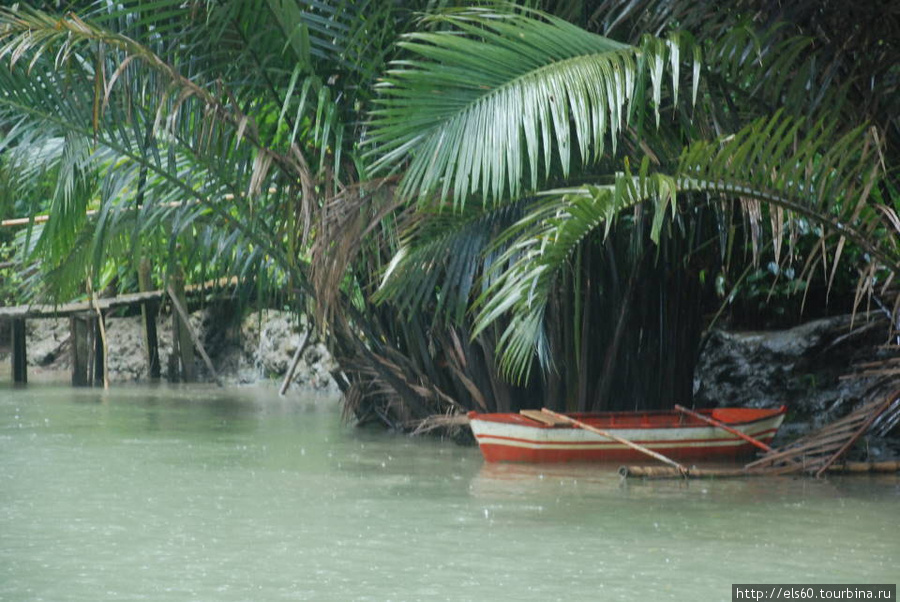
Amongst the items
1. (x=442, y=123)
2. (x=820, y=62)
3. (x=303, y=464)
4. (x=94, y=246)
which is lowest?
(x=303, y=464)

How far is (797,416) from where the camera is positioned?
8.69 m

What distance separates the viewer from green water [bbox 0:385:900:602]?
412 cm

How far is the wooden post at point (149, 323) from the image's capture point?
15.9 meters

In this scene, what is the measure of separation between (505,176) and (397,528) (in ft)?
7.49

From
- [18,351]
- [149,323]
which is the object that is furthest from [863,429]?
[18,351]

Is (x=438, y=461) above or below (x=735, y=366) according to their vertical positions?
below

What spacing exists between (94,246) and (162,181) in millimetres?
590

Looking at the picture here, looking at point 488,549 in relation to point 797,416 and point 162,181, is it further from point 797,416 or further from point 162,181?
point 797,416

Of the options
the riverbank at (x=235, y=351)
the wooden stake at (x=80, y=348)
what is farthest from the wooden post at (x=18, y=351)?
the riverbank at (x=235, y=351)

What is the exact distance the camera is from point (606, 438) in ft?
24.0

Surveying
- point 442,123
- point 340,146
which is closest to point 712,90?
point 442,123

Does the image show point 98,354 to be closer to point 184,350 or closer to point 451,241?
point 184,350

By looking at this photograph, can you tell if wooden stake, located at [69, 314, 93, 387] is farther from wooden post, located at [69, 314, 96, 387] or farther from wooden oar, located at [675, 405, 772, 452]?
wooden oar, located at [675, 405, 772, 452]

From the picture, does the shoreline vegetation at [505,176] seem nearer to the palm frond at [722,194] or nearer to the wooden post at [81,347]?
the palm frond at [722,194]
